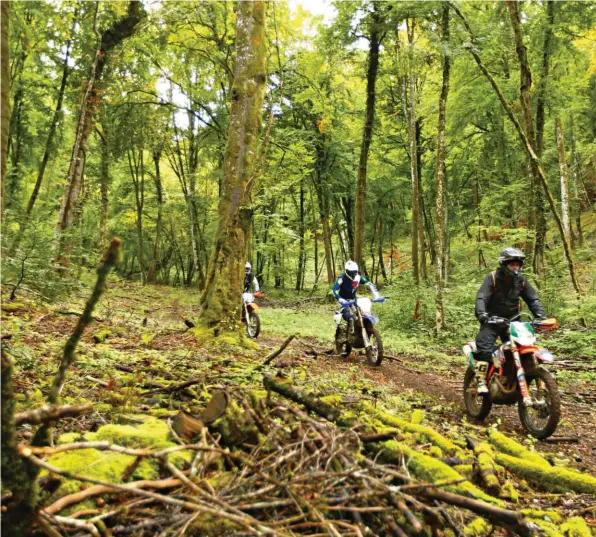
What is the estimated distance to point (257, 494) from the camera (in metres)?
1.72

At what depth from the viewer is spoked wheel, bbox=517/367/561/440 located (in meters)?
4.97

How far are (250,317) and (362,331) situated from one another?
12.2ft

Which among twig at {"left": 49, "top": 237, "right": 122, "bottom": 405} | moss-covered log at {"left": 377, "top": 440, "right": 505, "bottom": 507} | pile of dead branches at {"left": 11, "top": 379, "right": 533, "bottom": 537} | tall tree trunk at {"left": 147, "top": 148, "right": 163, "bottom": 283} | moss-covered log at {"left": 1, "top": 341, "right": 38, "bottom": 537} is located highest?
tall tree trunk at {"left": 147, "top": 148, "right": 163, "bottom": 283}

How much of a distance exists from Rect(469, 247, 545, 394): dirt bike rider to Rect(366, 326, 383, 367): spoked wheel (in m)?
2.89

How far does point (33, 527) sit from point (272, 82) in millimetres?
23102

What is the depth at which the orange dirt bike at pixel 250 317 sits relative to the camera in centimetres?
1168

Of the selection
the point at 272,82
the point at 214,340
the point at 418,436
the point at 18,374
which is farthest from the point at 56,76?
the point at 418,436

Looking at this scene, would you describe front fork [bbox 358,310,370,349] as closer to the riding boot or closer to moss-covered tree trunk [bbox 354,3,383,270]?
the riding boot

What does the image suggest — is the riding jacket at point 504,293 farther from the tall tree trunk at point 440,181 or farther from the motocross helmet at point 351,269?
the tall tree trunk at point 440,181

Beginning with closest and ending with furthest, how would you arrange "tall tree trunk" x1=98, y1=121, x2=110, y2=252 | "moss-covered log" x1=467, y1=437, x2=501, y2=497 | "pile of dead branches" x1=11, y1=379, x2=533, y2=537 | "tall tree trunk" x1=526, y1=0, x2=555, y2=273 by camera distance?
"pile of dead branches" x1=11, y1=379, x2=533, y2=537 < "moss-covered log" x1=467, y1=437, x2=501, y2=497 < "tall tree trunk" x1=526, y1=0, x2=555, y2=273 < "tall tree trunk" x1=98, y1=121, x2=110, y2=252

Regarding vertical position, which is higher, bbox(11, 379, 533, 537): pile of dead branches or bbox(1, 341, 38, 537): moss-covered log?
bbox(1, 341, 38, 537): moss-covered log

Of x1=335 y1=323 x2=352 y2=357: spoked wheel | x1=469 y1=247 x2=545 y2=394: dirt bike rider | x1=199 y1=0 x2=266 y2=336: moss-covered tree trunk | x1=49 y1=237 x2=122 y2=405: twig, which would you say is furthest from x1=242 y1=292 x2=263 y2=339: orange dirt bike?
x1=49 y1=237 x2=122 y2=405: twig

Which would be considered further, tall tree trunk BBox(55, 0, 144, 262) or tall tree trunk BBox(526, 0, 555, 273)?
tall tree trunk BBox(526, 0, 555, 273)

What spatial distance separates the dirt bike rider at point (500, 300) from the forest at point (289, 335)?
5 cm
